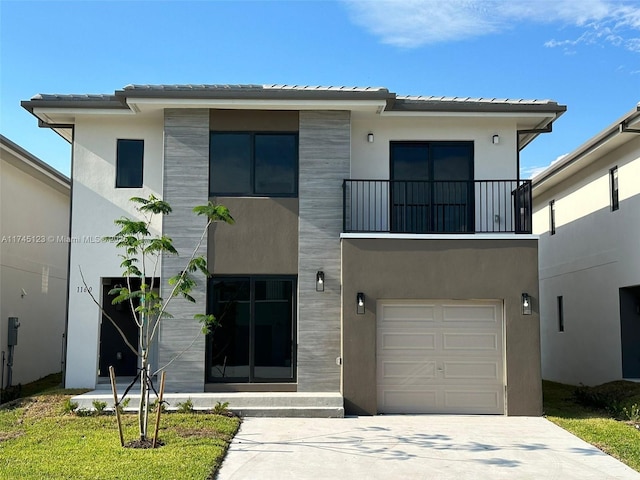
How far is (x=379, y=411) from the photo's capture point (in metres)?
13.4

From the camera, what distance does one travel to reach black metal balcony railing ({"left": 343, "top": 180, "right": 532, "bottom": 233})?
1480 centimetres

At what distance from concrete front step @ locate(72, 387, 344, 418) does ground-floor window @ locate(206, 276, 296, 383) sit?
36.5 inches

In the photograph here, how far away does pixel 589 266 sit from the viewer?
704 inches

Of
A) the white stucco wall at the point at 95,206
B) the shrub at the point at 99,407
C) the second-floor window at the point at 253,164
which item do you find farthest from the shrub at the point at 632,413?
the white stucco wall at the point at 95,206

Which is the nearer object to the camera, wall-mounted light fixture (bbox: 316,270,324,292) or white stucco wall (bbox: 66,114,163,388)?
wall-mounted light fixture (bbox: 316,270,324,292)

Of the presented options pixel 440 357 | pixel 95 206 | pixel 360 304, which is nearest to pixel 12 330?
pixel 95 206

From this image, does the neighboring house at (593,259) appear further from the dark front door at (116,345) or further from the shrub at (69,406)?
the shrub at (69,406)

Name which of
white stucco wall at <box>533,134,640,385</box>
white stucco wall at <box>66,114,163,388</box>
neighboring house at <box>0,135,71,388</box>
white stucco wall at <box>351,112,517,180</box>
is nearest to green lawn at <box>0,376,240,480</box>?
white stucco wall at <box>66,114,163,388</box>

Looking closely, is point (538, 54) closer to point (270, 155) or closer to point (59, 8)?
point (270, 155)

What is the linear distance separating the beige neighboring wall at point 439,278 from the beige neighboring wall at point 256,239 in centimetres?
138

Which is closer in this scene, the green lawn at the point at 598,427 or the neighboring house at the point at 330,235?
the green lawn at the point at 598,427

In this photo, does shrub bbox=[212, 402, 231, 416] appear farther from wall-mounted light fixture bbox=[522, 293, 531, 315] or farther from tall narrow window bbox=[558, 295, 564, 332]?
tall narrow window bbox=[558, 295, 564, 332]

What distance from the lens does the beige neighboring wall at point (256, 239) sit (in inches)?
558

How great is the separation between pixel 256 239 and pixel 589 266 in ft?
30.5
